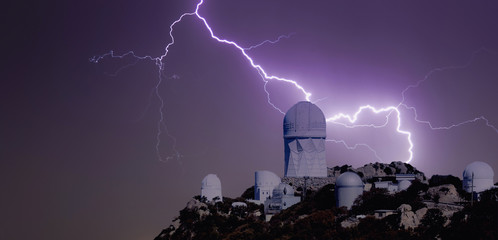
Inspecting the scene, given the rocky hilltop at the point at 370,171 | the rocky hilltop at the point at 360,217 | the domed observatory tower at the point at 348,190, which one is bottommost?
the rocky hilltop at the point at 360,217

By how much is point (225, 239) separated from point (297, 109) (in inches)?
748

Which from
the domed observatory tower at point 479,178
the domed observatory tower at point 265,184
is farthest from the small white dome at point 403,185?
the domed observatory tower at point 265,184

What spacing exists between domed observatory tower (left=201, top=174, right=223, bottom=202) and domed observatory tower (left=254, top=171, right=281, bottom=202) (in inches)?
172

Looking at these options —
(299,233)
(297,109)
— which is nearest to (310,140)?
(297,109)

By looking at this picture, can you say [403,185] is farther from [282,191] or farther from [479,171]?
[282,191]

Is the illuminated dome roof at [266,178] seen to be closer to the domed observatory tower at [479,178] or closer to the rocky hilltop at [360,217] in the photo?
the rocky hilltop at [360,217]

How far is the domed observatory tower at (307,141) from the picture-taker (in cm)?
5694

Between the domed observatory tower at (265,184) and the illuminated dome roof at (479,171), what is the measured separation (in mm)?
16297

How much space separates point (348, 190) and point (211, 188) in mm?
18650

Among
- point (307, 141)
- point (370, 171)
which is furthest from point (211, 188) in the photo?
point (370, 171)

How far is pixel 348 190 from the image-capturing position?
41781 millimetres

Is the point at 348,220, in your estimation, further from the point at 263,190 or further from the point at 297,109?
the point at 297,109

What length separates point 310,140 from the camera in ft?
187

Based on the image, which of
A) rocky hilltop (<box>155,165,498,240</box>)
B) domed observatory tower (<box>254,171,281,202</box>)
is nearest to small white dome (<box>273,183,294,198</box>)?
rocky hilltop (<box>155,165,498,240</box>)
